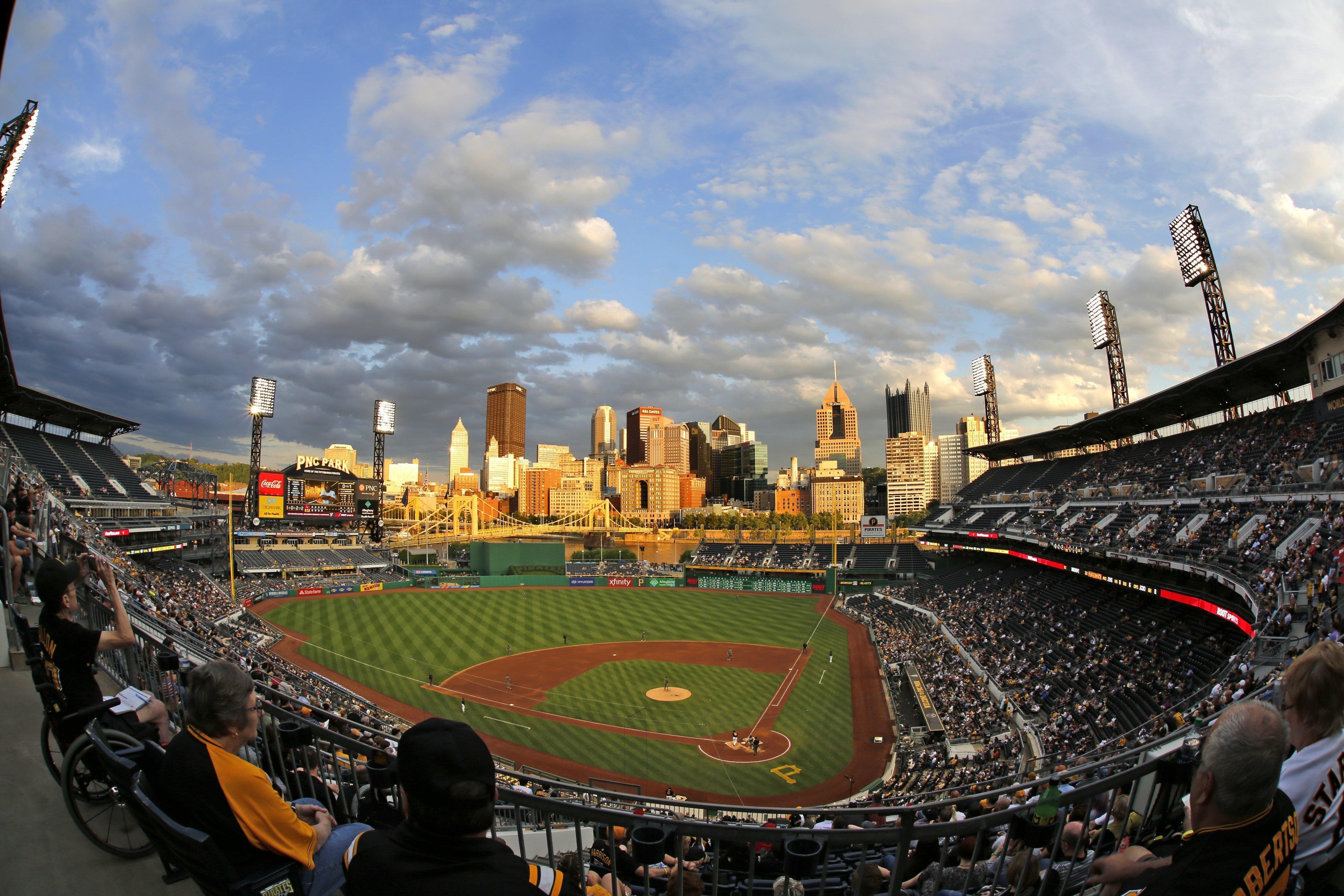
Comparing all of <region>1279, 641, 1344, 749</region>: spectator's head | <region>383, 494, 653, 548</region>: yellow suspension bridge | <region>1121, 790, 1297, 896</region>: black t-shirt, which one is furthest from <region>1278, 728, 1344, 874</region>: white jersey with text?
<region>383, 494, 653, 548</region>: yellow suspension bridge

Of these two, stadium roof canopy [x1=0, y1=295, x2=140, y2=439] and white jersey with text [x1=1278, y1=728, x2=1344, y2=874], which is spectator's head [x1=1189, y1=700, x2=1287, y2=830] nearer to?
white jersey with text [x1=1278, y1=728, x2=1344, y2=874]

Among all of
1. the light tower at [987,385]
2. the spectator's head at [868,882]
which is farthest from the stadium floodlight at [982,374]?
the spectator's head at [868,882]

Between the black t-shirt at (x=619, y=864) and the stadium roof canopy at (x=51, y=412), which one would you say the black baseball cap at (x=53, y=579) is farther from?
the stadium roof canopy at (x=51, y=412)

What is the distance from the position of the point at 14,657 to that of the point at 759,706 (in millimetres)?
26405

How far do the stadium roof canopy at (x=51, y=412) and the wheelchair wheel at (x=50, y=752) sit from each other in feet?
120

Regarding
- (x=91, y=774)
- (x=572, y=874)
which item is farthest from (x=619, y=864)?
(x=91, y=774)

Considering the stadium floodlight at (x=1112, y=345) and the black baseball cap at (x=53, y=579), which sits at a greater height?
the stadium floodlight at (x=1112, y=345)

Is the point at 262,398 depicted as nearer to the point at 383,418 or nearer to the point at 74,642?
the point at 383,418

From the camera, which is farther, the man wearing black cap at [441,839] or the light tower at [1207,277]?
the light tower at [1207,277]

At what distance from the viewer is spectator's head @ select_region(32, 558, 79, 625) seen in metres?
4.31

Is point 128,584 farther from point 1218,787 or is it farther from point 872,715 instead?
point 872,715

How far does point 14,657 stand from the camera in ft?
24.5

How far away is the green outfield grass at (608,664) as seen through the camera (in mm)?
23250

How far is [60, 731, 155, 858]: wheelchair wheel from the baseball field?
14.1 m
